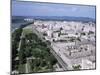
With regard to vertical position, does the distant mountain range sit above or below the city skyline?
below

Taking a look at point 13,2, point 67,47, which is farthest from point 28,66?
point 13,2

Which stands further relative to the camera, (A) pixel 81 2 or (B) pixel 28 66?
(A) pixel 81 2

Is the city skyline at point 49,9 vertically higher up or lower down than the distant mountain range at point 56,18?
higher up

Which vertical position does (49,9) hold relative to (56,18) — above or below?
above

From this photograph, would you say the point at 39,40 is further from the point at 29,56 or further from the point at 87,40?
the point at 87,40

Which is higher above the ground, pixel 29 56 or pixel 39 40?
pixel 39 40

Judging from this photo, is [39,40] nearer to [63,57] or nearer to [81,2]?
[63,57]

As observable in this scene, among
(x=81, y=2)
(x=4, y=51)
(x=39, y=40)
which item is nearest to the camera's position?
(x=4, y=51)

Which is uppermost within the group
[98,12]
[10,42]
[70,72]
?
[98,12]

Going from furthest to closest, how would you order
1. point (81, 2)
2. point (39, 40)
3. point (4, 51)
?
point (81, 2) < point (39, 40) < point (4, 51)
